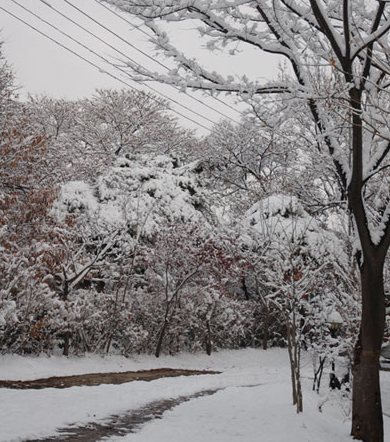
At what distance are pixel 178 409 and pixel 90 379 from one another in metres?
3.19

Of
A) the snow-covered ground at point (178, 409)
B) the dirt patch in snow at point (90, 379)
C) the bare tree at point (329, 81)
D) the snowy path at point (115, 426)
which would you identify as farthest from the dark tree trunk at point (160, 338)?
the bare tree at point (329, 81)

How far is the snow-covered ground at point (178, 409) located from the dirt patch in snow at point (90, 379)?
490 millimetres

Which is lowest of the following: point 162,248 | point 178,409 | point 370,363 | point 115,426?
point 178,409

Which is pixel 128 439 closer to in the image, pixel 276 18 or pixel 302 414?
pixel 302 414

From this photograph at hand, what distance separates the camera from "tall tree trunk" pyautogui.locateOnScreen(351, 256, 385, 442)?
19.2ft

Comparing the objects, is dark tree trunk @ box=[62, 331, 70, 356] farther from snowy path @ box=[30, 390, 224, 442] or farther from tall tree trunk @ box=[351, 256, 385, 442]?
tall tree trunk @ box=[351, 256, 385, 442]

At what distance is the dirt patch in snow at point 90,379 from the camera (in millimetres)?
8656

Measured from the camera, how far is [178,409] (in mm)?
7699

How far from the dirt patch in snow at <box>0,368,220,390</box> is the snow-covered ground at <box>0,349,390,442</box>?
1.61 feet

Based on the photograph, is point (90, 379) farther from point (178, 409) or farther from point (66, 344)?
point (178, 409)

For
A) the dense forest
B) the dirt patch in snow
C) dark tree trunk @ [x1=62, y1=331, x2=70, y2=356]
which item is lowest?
the dirt patch in snow

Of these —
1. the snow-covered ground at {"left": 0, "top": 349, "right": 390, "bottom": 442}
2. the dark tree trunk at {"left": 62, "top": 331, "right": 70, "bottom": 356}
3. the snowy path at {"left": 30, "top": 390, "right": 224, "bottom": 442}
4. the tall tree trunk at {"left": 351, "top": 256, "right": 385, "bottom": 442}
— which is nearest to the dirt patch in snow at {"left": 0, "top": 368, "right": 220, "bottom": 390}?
the snow-covered ground at {"left": 0, "top": 349, "right": 390, "bottom": 442}

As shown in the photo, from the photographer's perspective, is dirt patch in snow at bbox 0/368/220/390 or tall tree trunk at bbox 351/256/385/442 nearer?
tall tree trunk at bbox 351/256/385/442

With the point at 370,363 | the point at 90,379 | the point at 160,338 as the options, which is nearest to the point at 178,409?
the point at 90,379
